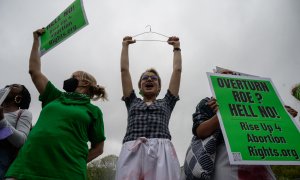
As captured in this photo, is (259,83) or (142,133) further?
(259,83)

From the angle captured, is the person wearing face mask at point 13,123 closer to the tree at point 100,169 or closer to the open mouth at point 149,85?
the open mouth at point 149,85

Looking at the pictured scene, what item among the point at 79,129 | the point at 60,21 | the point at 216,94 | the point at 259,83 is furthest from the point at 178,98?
the point at 60,21

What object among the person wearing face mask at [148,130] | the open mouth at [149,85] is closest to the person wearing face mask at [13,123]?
the person wearing face mask at [148,130]

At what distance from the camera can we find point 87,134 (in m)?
2.57

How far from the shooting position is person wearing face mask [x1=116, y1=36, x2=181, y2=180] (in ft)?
8.05

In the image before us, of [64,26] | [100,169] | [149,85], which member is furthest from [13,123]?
[100,169]

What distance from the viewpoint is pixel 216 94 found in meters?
2.57

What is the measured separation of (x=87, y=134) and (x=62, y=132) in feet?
1.11

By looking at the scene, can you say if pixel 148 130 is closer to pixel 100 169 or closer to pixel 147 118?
pixel 147 118

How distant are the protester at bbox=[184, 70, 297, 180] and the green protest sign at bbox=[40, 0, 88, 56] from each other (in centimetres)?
160

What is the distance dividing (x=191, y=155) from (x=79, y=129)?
A: 991 millimetres

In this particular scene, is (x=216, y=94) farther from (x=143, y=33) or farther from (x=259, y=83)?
(x=143, y=33)

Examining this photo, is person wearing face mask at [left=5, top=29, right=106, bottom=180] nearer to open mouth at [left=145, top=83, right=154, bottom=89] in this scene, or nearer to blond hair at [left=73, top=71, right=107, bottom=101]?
blond hair at [left=73, top=71, right=107, bottom=101]

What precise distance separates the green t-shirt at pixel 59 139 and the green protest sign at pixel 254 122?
46.1 inches
